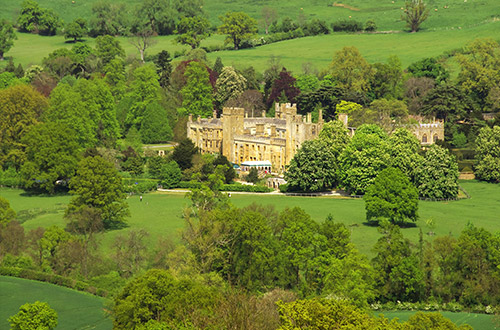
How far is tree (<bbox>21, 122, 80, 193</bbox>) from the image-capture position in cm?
11969

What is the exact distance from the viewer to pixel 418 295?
277 ft

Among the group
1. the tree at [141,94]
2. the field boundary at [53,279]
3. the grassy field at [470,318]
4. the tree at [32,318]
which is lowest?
the grassy field at [470,318]

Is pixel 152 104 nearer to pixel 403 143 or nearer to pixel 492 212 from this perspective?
pixel 403 143

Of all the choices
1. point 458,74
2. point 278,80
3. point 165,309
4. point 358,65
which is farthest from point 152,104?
point 165,309

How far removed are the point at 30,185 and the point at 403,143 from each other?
132 feet

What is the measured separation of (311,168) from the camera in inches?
4596

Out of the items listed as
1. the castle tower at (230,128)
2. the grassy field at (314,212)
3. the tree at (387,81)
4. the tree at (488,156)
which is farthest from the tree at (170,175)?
the tree at (387,81)

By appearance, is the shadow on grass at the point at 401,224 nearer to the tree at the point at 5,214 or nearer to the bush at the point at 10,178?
the tree at the point at 5,214

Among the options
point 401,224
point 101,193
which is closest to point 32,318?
point 101,193

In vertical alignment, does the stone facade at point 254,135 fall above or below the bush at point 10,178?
above

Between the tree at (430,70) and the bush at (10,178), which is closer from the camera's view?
the bush at (10,178)

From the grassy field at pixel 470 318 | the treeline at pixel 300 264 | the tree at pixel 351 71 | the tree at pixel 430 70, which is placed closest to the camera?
the grassy field at pixel 470 318

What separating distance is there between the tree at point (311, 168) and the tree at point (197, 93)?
39.4m

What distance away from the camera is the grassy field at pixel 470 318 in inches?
2975
